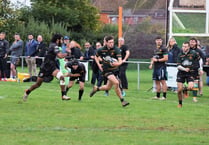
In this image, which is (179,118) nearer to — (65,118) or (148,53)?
(65,118)

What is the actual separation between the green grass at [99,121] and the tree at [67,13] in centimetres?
3374

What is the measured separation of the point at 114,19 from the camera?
71062 millimetres

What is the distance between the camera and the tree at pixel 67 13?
2157 inches

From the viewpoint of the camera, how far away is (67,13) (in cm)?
5522

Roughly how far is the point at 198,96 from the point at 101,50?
6159 mm

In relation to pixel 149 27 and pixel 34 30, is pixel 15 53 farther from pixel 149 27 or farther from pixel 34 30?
pixel 34 30

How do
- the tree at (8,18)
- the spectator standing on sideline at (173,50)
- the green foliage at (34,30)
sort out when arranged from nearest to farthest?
the spectator standing on sideline at (173,50) < the tree at (8,18) < the green foliage at (34,30)

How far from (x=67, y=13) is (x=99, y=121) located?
136 feet

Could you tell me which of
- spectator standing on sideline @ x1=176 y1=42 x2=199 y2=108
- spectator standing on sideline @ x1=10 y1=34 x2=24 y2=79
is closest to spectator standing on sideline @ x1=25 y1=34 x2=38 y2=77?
spectator standing on sideline @ x1=10 y1=34 x2=24 y2=79

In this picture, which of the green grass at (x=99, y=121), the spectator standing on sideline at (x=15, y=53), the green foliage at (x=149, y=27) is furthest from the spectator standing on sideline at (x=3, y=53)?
the green foliage at (x=149, y=27)

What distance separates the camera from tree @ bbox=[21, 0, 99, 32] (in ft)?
180

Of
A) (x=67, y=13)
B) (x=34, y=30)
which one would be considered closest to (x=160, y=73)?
(x=34, y=30)

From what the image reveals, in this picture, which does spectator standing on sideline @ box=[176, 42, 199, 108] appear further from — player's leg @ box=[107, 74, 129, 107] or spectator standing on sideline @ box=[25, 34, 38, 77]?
spectator standing on sideline @ box=[25, 34, 38, 77]

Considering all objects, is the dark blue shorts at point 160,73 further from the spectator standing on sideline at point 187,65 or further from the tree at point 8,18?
the tree at point 8,18
